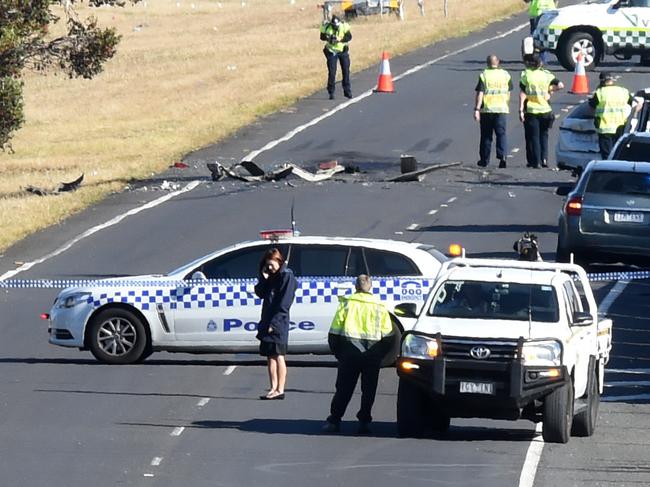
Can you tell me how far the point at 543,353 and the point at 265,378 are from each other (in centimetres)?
405

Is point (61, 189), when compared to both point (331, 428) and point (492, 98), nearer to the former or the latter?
point (492, 98)

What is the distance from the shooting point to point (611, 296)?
68.7 feet

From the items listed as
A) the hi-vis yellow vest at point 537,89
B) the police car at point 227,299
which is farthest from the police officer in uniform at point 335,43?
the police car at point 227,299

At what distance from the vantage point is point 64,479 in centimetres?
1238

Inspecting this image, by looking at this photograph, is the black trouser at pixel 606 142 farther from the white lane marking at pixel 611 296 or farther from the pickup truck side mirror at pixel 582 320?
the pickup truck side mirror at pixel 582 320

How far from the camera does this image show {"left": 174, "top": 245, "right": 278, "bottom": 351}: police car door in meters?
17.5

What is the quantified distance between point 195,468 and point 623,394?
15.9 ft

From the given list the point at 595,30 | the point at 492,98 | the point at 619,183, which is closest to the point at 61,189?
the point at 492,98

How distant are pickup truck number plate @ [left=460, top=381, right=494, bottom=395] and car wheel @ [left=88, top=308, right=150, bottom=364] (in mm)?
4978

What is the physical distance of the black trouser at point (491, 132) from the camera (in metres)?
29.1

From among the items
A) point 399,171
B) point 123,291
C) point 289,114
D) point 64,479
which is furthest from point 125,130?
point 64,479

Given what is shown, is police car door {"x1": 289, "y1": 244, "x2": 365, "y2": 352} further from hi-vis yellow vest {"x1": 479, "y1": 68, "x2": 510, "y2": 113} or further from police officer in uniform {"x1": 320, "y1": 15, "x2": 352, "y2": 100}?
police officer in uniform {"x1": 320, "y1": 15, "x2": 352, "y2": 100}

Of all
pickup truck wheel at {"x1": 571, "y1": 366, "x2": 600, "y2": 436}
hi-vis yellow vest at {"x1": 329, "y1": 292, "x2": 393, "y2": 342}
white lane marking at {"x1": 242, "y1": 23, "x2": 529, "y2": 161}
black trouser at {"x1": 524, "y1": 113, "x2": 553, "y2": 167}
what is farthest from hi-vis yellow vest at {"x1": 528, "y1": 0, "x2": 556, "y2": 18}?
hi-vis yellow vest at {"x1": 329, "y1": 292, "x2": 393, "y2": 342}

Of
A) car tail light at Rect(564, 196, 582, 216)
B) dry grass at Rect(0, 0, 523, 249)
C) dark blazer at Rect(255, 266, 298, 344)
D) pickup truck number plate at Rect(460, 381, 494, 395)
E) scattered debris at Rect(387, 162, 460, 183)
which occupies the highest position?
dark blazer at Rect(255, 266, 298, 344)
